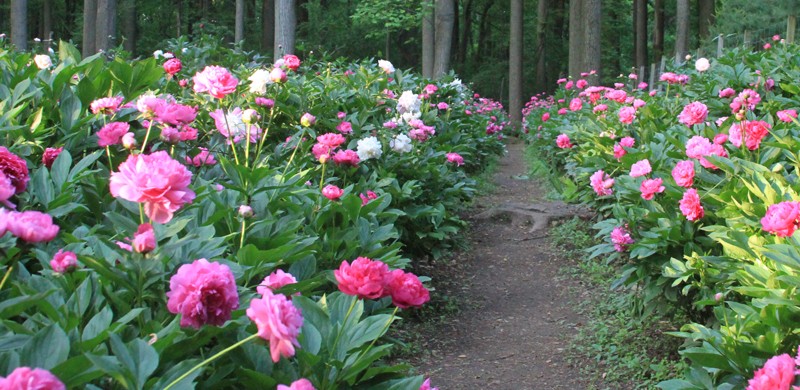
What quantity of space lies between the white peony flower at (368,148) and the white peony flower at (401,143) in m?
0.51

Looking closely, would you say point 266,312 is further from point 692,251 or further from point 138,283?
point 692,251

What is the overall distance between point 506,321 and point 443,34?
10.1m

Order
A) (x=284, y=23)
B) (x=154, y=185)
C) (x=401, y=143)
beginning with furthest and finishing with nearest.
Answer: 1. (x=284, y=23)
2. (x=401, y=143)
3. (x=154, y=185)

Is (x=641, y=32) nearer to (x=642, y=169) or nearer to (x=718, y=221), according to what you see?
(x=642, y=169)

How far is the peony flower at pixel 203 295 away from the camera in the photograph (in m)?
1.33

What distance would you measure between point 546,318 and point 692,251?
1361mm

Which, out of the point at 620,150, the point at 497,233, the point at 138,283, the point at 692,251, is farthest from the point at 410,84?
the point at 138,283

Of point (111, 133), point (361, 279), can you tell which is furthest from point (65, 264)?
point (111, 133)

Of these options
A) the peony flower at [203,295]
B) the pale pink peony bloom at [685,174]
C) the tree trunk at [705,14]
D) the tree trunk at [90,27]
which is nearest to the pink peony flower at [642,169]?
the pale pink peony bloom at [685,174]

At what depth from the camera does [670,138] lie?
4.46m

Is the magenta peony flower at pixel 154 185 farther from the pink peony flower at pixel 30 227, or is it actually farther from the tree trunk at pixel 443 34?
the tree trunk at pixel 443 34

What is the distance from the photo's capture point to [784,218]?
2389 mm

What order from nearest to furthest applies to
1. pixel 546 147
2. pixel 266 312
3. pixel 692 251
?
1. pixel 266 312
2. pixel 692 251
3. pixel 546 147

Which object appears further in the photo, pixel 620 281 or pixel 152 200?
pixel 620 281
